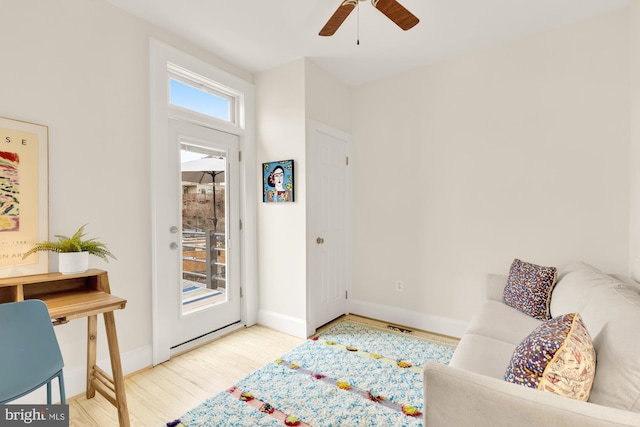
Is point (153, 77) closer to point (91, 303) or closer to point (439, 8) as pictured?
point (91, 303)

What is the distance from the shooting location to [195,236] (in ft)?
9.23

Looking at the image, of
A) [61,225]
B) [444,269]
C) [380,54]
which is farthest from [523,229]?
[61,225]

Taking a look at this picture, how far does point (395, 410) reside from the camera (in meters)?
1.89

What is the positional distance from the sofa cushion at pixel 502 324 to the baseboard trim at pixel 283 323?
154 cm

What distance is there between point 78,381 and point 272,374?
1255 mm

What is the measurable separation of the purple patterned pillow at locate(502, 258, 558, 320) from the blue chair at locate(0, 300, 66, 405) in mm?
2789

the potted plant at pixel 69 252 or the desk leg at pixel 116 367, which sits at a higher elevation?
the potted plant at pixel 69 252

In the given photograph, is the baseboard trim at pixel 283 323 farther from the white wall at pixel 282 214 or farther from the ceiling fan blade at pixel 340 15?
the ceiling fan blade at pixel 340 15

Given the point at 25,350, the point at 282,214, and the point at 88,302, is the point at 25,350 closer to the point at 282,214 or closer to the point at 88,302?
the point at 88,302

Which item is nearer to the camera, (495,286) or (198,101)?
(495,286)

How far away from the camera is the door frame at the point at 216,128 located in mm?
2436

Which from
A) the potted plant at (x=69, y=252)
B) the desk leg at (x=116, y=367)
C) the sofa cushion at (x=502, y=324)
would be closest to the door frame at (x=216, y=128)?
the potted plant at (x=69, y=252)

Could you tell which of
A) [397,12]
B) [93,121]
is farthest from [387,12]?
[93,121]

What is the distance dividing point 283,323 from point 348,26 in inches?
108
